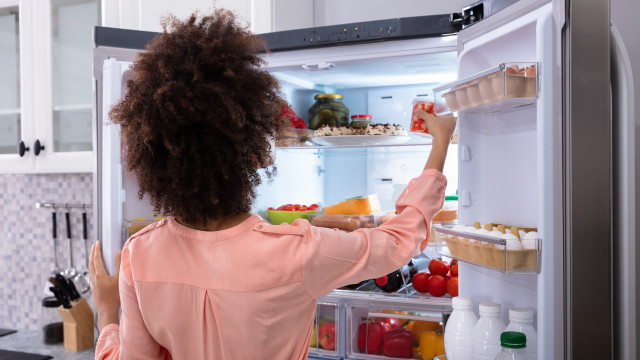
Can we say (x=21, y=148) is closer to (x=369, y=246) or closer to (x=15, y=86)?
(x=15, y=86)

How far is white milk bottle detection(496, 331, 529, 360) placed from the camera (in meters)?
1.02

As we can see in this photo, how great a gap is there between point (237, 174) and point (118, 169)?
827 millimetres

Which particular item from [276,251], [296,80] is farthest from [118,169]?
[276,251]

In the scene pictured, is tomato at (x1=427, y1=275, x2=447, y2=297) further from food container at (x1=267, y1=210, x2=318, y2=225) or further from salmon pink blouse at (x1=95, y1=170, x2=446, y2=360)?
salmon pink blouse at (x1=95, y1=170, x2=446, y2=360)

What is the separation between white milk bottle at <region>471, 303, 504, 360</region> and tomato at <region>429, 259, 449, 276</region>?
1.49ft

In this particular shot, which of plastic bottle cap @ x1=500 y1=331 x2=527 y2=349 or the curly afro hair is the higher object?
the curly afro hair

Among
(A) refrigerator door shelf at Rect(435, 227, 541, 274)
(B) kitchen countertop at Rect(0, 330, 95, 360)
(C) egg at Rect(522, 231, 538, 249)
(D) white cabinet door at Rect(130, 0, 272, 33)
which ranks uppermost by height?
(D) white cabinet door at Rect(130, 0, 272, 33)

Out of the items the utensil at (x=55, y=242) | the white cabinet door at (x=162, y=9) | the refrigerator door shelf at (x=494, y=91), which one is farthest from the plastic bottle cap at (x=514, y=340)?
the utensil at (x=55, y=242)

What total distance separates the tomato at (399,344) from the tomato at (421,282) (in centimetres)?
14

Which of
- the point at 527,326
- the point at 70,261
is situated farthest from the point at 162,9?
the point at 527,326

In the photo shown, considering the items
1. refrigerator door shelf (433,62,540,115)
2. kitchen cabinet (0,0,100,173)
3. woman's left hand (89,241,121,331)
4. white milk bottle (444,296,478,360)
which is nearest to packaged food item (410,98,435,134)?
refrigerator door shelf (433,62,540,115)

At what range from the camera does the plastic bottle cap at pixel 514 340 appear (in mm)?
1021

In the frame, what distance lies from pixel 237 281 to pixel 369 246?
229 mm

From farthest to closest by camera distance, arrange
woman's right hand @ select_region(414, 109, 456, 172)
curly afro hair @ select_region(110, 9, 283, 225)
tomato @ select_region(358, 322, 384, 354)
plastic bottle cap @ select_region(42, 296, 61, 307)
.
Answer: plastic bottle cap @ select_region(42, 296, 61, 307), tomato @ select_region(358, 322, 384, 354), woman's right hand @ select_region(414, 109, 456, 172), curly afro hair @ select_region(110, 9, 283, 225)
